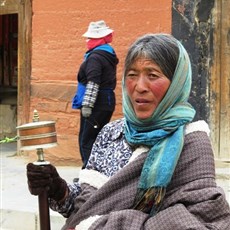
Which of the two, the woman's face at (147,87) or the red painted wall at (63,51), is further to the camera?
the red painted wall at (63,51)

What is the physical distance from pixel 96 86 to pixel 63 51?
164cm

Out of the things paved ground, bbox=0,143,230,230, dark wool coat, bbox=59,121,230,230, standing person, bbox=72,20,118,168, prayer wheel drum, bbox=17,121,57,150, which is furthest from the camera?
standing person, bbox=72,20,118,168

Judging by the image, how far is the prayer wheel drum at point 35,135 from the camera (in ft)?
7.53

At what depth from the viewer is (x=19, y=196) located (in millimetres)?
6043

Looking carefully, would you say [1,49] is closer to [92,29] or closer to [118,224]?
[92,29]

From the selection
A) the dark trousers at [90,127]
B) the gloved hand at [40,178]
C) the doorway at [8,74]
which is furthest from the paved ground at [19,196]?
the gloved hand at [40,178]

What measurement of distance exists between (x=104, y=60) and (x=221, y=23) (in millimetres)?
1621

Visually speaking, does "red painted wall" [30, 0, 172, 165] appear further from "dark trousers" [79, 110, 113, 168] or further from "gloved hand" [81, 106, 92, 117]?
"gloved hand" [81, 106, 92, 117]

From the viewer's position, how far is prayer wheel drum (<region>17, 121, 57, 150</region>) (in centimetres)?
229

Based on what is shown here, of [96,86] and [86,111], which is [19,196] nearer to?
[86,111]

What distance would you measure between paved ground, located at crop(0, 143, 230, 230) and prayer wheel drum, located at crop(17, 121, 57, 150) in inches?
112

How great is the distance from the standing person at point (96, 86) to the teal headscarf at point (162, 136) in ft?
12.4

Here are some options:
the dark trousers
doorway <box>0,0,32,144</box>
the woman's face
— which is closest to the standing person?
the dark trousers

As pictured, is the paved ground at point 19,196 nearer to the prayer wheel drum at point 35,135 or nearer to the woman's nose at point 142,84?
the prayer wheel drum at point 35,135
